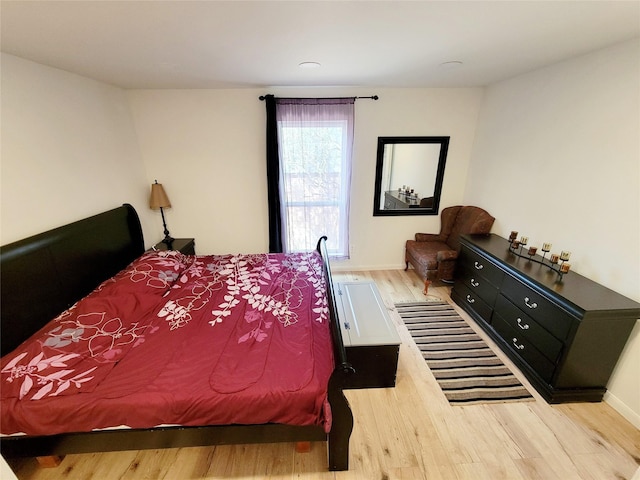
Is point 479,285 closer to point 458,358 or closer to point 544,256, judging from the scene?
point 544,256

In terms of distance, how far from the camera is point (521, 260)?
7.56 feet

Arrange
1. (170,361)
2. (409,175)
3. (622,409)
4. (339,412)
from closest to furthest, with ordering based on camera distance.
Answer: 1. (339,412)
2. (170,361)
3. (622,409)
4. (409,175)

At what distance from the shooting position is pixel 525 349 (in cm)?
210

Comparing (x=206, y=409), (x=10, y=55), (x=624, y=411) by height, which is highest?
(x=10, y=55)


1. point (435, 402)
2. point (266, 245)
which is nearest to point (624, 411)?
point (435, 402)

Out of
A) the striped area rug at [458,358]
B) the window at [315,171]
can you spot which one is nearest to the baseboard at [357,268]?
the window at [315,171]

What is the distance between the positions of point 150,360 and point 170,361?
0.12 meters

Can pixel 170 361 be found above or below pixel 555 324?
below

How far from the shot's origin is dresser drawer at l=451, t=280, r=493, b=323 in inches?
100.0

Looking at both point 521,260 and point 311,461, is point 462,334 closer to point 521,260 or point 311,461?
point 521,260

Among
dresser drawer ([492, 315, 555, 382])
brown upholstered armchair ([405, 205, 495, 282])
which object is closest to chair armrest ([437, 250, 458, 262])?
brown upholstered armchair ([405, 205, 495, 282])

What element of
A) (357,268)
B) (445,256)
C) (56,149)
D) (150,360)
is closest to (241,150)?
(56,149)

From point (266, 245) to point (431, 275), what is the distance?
7.11 ft

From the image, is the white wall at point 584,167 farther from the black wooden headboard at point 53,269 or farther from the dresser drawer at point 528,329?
the black wooden headboard at point 53,269
